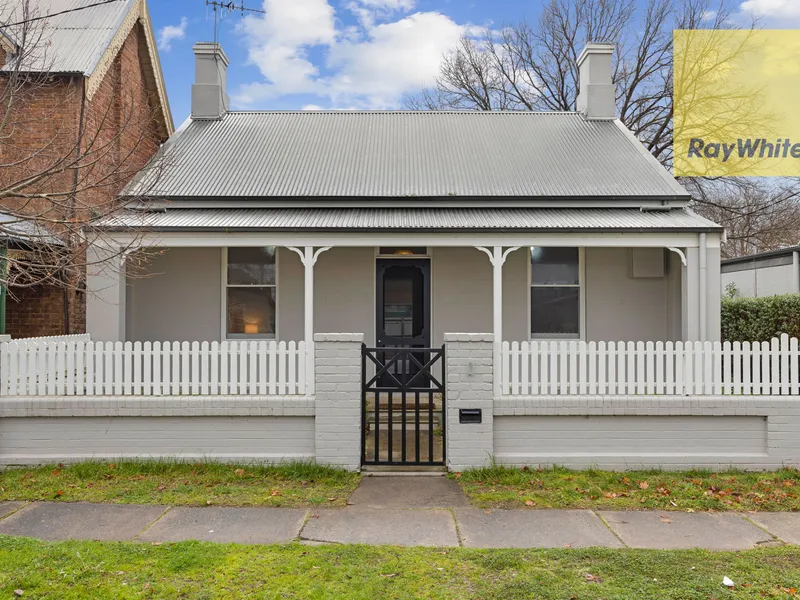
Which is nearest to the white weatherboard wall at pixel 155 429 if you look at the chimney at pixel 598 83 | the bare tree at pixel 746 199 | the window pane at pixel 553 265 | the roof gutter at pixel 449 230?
the roof gutter at pixel 449 230

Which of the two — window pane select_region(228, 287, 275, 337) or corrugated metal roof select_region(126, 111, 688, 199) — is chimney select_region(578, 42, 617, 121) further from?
window pane select_region(228, 287, 275, 337)

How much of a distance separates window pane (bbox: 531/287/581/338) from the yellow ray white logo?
925 centimetres

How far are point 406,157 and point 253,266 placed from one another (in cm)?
392

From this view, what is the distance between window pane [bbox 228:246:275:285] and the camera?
10.5 metres

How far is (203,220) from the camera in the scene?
9.36m

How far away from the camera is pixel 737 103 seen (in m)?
17.6

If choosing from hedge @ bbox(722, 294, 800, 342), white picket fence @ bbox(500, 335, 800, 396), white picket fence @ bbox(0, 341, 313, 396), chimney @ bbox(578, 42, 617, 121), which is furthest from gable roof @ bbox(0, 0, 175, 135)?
hedge @ bbox(722, 294, 800, 342)

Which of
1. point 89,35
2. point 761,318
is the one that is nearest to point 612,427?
point 761,318

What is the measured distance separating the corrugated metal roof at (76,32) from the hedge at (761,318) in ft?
41.4

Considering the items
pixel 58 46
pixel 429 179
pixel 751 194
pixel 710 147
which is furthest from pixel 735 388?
pixel 751 194

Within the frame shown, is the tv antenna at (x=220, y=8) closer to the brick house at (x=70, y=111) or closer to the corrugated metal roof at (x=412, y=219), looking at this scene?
the brick house at (x=70, y=111)

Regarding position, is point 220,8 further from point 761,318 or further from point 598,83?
point 761,318

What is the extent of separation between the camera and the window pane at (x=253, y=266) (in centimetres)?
1046

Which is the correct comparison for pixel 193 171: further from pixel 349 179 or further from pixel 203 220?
pixel 349 179
